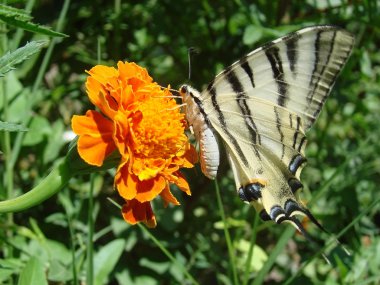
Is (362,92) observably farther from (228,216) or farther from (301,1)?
(228,216)

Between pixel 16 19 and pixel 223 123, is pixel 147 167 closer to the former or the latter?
pixel 16 19

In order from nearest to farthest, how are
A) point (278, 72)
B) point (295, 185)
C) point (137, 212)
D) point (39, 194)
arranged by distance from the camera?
point (39, 194)
point (137, 212)
point (278, 72)
point (295, 185)

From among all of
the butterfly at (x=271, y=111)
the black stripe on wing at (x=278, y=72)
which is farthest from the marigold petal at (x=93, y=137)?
the black stripe on wing at (x=278, y=72)

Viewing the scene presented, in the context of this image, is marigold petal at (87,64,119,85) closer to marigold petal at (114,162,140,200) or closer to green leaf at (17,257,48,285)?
marigold petal at (114,162,140,200)

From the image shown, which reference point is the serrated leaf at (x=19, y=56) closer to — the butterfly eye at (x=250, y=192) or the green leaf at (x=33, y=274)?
the green leaf at (x=33, y=274)

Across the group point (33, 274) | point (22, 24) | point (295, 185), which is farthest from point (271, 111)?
point (22, 24)

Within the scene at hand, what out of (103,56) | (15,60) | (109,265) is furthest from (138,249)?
(15,60)

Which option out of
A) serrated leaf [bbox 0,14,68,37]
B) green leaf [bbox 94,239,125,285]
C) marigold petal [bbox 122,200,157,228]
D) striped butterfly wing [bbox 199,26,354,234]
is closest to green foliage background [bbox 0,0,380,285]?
green leaf [bbox 94,239,125,285]
